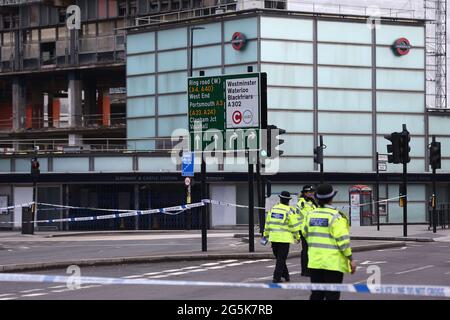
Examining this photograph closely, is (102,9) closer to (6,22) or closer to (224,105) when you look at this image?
A: (6,22)

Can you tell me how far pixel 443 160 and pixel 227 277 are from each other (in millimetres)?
33390

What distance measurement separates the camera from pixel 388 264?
66.8 feet

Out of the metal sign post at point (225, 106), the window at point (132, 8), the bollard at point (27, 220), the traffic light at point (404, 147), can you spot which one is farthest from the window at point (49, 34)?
the metal sign post at point (225, 106)

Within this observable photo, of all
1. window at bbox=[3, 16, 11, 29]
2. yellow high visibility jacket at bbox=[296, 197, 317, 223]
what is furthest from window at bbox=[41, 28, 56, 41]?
yellow high visibility jacket at bbox=[296, 197, 317, 223]

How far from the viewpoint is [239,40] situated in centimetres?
4572

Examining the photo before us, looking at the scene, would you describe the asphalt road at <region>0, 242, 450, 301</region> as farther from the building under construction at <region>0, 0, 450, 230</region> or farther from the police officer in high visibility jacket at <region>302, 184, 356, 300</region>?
the building under construction at <region>0, 0, 450, 230</region>

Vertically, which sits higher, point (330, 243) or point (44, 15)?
point (44, 15)

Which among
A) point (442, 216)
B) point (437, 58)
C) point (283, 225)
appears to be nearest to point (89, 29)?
point (437, 58)

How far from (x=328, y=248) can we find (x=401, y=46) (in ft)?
126

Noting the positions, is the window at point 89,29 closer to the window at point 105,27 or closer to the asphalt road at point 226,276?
the window at point 105,27

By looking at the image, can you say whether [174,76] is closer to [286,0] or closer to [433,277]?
[286,0]

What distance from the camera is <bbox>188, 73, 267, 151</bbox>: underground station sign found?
73.6 feet

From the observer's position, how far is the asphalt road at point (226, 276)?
14062 mm
